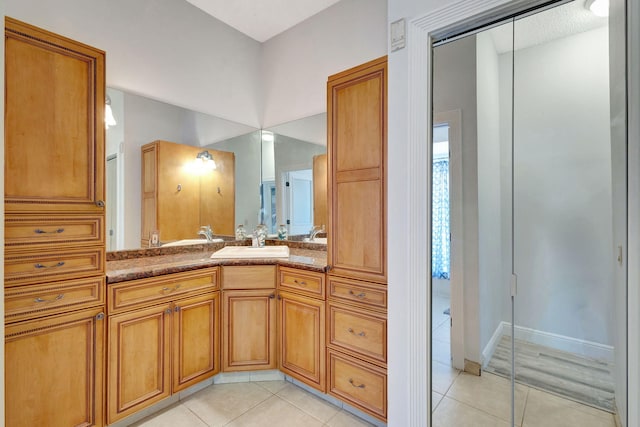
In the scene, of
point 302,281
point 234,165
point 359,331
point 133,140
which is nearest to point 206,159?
point 234,165

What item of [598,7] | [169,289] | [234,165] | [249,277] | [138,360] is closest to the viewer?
[598,7]

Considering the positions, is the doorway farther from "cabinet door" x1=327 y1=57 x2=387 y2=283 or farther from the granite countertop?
the granite countertop

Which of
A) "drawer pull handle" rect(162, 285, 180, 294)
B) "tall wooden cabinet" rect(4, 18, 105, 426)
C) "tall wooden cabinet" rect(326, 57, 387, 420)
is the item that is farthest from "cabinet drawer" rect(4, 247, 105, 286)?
"tall wooden cabinet" rect(326, 57, 387, 420)

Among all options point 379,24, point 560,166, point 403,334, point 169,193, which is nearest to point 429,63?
point 560,166

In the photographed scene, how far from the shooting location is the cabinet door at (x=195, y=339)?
70.9 inches

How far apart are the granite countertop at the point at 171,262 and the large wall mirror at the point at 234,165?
106 mm

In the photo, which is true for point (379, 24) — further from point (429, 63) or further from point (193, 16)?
point (193, 16)

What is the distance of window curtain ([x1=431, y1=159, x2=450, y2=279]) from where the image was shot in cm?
134

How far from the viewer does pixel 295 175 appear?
2.67m

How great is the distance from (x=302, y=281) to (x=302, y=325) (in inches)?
12.0

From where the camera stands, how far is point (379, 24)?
2129mm

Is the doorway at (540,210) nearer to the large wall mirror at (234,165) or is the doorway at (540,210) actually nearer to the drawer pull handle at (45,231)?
the large wall mirror at (234,165)

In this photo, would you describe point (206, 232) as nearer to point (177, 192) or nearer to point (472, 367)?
point (177, 192)

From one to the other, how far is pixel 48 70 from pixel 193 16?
4.93 ft
